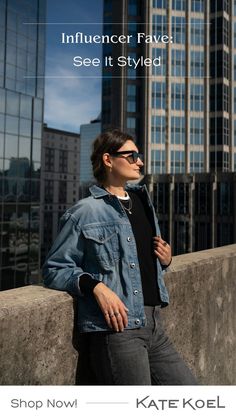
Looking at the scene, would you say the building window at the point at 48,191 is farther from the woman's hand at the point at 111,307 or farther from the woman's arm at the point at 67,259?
the woman's hand at the point at 111,307

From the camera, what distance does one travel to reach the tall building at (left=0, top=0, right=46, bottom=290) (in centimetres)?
3400

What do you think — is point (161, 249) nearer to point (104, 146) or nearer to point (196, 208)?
point (104, 146)

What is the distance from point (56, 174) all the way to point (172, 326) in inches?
4983

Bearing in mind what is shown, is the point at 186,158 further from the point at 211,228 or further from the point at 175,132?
the point at 211,228

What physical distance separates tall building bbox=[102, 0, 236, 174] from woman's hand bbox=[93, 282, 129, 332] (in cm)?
6501

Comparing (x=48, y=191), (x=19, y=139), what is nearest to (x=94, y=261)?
(x=19, y=139)

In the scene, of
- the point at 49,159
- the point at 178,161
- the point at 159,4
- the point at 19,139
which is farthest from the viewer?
the point at 49,159

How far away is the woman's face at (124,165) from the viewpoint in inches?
93.0

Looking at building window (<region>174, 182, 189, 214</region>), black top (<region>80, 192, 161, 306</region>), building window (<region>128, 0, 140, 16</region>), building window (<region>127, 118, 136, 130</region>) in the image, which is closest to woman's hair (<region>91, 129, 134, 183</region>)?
black top (<region>80, 192, 161, 306</region>)

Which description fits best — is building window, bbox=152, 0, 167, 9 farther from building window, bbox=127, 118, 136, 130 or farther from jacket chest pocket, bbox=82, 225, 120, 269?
jacket chest pocket, bbox=82, 225, 120, 269

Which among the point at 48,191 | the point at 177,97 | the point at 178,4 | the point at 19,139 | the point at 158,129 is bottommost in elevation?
the point at 19,139

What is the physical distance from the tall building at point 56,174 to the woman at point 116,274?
119878 mm

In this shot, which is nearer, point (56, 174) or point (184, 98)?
point (184, 98)

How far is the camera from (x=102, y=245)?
85.4 inches
